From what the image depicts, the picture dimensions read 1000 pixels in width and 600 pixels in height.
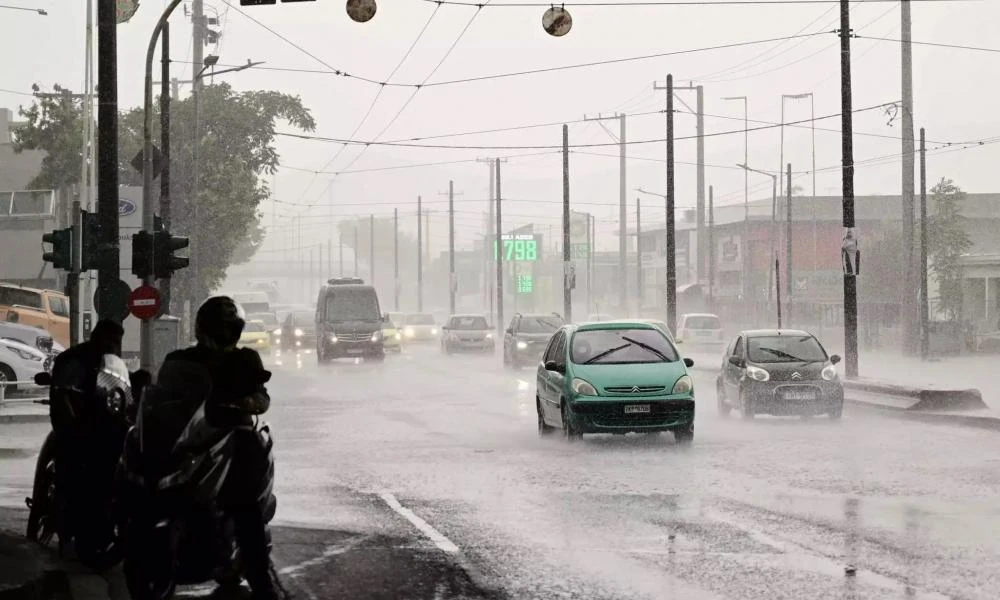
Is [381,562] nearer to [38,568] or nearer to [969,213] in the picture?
[38,568]

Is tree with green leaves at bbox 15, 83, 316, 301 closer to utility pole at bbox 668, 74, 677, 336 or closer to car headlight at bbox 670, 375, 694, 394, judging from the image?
utility pole at bbox 668, 74, 677, 336

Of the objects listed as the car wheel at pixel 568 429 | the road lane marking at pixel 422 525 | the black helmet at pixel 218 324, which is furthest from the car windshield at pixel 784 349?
the black helmet at pixel 218 324

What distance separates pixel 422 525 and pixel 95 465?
2830 mm

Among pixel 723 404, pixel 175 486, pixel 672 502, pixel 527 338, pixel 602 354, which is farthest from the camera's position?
pixel 527 338

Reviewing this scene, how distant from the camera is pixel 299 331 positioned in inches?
2370

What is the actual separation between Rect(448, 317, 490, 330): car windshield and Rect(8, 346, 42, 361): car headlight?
1174 inches

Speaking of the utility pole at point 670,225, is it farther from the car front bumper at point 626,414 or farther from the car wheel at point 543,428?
the car front bumper at point 626,414

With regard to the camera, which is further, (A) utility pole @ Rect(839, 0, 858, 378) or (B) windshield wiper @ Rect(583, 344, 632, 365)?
(A) utility pole @ Rect(839, 0, 858, 378)

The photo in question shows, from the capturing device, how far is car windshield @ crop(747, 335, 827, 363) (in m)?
24.0

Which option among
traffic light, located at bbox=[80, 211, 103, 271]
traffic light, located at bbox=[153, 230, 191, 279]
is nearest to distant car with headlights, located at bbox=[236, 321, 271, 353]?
traffic light, located at bbox=[153, 230, 191, 279]

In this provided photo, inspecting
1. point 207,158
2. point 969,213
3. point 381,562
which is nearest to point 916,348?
point 207,158

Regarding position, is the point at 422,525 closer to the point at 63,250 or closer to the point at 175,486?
the point at 175,486

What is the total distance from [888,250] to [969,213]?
54716mm

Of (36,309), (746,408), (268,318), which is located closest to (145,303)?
(746,408)
